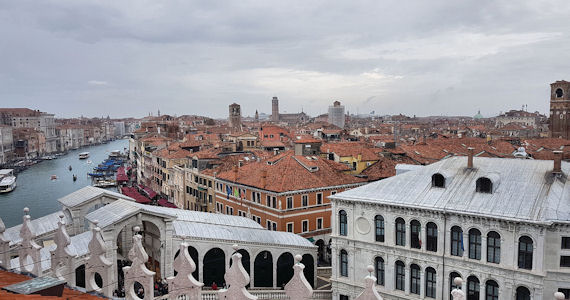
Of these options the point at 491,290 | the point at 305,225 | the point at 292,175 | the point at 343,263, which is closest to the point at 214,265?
the point at 343,263

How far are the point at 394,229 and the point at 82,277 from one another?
1274cm

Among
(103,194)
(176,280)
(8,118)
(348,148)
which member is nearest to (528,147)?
(348,148)

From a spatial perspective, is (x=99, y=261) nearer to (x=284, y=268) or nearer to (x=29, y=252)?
(x=29, y=252)

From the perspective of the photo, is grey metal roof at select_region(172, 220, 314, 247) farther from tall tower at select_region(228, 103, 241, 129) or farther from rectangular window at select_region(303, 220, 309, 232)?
tall tower at select_region(228, 103, 241, 129)

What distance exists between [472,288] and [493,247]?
1.94 metres

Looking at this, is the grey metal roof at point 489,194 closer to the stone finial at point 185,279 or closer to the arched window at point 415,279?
the arched window at point 415,279

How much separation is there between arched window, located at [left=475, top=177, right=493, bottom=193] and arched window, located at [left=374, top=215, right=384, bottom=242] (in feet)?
14.0

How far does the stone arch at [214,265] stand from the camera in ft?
63.6

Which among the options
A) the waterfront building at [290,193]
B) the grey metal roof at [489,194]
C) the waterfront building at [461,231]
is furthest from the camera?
the waterfront building at [290,193]

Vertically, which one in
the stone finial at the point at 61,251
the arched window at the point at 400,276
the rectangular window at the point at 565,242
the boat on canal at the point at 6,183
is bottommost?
the boat on canal at the point at 6,183

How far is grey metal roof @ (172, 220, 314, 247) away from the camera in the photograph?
19.2 meters

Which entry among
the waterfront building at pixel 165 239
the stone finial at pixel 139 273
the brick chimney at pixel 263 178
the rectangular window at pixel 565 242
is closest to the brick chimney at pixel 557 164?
the rectangular window at pixel 565 242

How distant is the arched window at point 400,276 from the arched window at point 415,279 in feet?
1.15

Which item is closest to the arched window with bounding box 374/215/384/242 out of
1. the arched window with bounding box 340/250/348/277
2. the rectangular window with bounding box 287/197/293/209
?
the arched window with bounding box 340/250/348/277
